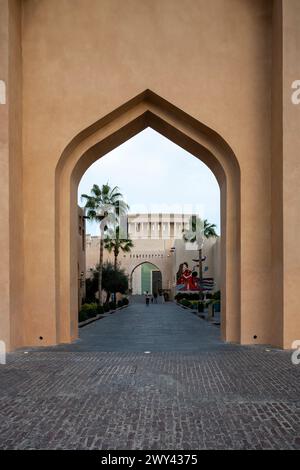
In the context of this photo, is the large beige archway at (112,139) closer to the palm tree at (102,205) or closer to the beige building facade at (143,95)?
the beige building facade at (143,95)

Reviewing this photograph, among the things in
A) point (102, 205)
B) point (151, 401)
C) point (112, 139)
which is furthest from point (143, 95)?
point (102, 205)

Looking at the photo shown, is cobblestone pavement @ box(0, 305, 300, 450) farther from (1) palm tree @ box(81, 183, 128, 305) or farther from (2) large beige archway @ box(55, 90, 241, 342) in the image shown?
(1) palm tree @ box(81, 183, 128, 305)

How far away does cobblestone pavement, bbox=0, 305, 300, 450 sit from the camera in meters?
4.40

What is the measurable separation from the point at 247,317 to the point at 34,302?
4993 mm

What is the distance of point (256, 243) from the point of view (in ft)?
33.1

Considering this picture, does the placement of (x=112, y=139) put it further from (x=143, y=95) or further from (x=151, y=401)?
(x=151, y=401)

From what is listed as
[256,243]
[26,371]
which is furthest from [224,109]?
[26,371]

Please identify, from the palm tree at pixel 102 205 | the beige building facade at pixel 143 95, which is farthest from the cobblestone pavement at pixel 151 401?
the palm tree at pixel 102 205

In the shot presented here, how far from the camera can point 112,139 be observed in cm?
1138

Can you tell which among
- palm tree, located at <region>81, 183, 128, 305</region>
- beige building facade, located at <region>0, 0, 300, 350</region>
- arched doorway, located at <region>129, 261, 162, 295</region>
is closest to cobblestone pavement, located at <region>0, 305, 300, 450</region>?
beige building facade, located at <region>0, 0, 300, 350</region>

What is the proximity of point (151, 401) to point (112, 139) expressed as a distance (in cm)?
749

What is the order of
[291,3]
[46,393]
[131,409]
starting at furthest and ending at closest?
[291,3]
[46,393]
[131,409]

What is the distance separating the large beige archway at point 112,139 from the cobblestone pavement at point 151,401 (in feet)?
6.07
